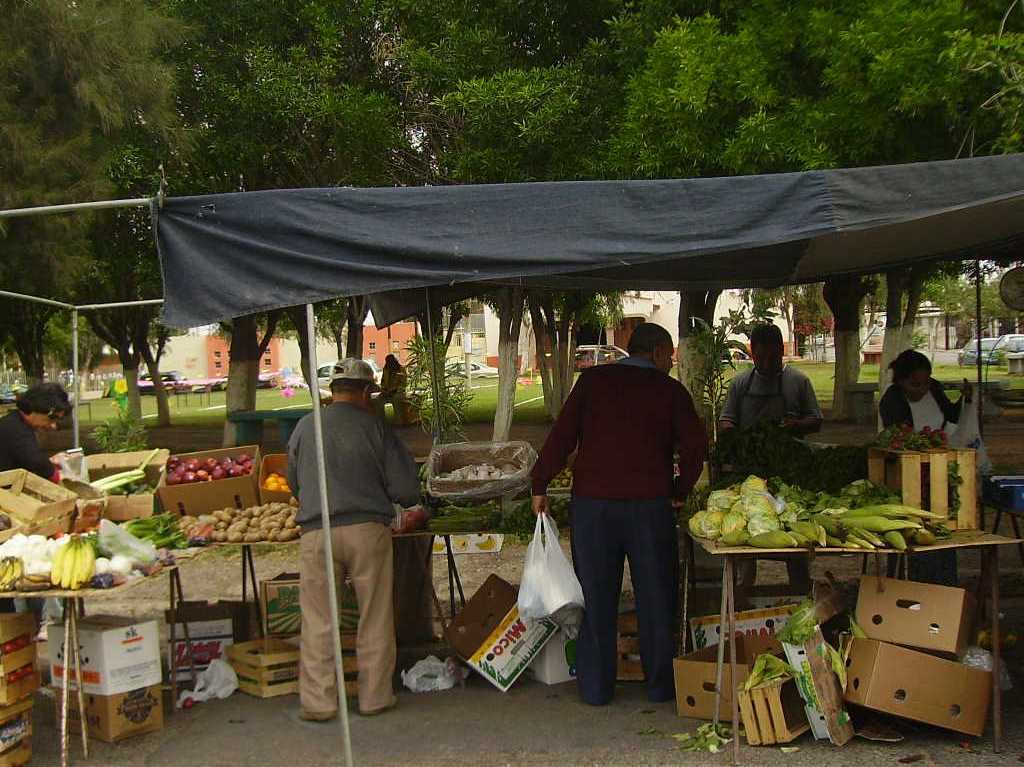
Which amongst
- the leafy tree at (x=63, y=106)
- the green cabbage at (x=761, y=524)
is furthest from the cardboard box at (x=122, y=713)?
the leafy tree at (x=63, y=106)

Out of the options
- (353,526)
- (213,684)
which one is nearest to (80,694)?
(213,684)

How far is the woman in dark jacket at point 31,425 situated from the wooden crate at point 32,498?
0.13 metres

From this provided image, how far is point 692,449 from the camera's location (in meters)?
5.34

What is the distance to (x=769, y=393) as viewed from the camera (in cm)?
754

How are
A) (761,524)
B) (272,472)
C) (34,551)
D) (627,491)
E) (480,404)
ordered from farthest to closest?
(480,404) → (272,472) → (627,491) → (34,551) → (761,524)

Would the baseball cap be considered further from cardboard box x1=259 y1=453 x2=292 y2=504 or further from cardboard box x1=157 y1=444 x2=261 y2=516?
cardboard box x1=157 y1=444 x2=261 y2=516

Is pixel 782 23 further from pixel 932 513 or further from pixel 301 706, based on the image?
pixel 301 706

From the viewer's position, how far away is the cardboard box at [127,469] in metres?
6.34

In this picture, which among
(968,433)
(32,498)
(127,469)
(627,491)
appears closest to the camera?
(627,491)

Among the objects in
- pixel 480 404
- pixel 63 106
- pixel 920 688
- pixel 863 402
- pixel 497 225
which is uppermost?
pixel 63 106

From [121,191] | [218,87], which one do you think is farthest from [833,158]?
[121,191]

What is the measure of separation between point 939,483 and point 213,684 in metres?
4.13

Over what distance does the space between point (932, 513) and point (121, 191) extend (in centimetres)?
1316

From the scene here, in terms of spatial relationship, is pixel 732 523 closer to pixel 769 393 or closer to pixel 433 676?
pixel 433 676
